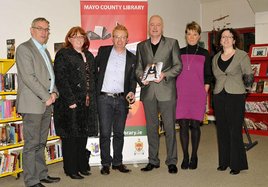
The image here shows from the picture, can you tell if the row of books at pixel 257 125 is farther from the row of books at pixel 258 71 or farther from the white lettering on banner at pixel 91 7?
the white lettering on banner at pixel 91 7

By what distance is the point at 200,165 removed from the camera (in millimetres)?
4348

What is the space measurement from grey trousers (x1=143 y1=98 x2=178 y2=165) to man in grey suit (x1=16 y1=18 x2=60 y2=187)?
3.79 ft

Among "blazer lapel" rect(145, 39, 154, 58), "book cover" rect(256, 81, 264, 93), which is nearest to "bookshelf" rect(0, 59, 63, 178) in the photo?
"blazer lapel" rect(145, 39, 154, 58)

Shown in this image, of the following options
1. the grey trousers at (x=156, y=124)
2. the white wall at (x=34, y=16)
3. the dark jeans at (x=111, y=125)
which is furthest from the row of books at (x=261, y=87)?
the dark jeans at (x=111, y=125)

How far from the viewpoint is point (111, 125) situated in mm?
4008

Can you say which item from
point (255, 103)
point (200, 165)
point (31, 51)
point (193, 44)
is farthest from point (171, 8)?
point (31, 51)

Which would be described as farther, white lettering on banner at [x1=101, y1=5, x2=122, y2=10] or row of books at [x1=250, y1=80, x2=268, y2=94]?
row of books at [x1=250, y1=80, x2=268, y2=94]

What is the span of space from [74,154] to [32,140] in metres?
0.55

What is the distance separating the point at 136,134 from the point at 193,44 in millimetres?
1417

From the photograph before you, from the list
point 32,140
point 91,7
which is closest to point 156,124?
point 32,140

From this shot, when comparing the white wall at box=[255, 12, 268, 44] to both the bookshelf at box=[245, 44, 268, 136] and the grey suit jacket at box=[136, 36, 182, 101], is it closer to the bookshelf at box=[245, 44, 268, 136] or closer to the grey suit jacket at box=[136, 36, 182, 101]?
the bookshelf at box=[245, 44, 268, 136]

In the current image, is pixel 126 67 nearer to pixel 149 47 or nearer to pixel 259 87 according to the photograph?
pixel 149 47

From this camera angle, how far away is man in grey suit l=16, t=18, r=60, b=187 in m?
3.31

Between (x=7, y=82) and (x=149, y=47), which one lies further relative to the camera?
(x=7, y=82)
